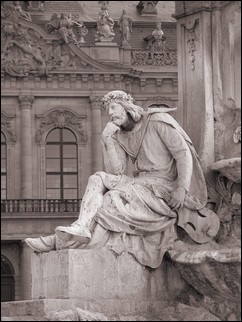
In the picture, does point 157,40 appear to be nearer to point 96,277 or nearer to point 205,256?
point 96,277

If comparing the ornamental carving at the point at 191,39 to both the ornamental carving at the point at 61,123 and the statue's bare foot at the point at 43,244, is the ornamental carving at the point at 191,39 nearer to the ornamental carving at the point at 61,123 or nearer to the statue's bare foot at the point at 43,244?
the statue's bare foot at the point at 43,244

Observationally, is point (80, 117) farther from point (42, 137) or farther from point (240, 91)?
point (240, 91)

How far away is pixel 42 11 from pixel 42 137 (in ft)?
18.2

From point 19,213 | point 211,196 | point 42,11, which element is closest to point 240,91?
point 211,196

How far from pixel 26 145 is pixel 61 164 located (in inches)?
50.2

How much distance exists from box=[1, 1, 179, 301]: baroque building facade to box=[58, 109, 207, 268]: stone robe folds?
129 feet

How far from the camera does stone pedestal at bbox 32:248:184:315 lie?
11992 millimetres

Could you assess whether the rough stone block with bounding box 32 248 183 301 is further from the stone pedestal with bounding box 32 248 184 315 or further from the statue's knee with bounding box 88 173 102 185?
the statue's knee with bounding box 88 173 102 185

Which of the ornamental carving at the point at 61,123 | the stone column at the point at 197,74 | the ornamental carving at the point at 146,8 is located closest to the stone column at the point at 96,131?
the ornamental carving at the point at 61,123

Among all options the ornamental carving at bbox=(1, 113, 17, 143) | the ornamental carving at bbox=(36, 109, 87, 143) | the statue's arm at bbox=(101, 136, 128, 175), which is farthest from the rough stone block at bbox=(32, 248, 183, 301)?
the ornamental carving at bbox=(36, 109, 87, 143)

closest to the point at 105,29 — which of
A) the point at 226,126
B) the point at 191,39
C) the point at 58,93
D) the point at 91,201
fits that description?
the point at 58,93

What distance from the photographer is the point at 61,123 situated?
53.6 m

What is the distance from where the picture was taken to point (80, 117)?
178ft

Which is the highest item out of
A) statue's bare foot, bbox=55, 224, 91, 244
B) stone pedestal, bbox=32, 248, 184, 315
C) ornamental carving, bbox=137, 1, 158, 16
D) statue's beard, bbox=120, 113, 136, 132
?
ornamental carving, bbox=137, 1, 158, 16
